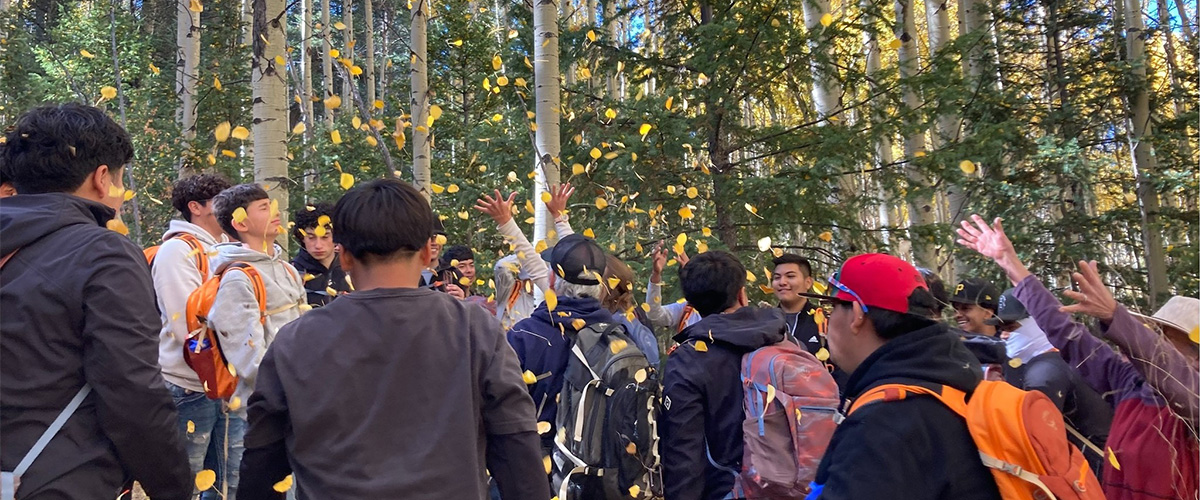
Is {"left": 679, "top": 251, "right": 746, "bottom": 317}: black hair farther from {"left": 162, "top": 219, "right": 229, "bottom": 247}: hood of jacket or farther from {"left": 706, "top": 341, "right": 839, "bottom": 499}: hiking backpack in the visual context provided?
{"left": 162, "top": 219, "right": 229, "bottom": 247}: hood of jacket

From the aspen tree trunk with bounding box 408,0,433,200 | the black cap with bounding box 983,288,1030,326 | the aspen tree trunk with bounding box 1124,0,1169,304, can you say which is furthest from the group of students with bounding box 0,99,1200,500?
the aspen tree trunk with bounding box 1124,0,1169,304

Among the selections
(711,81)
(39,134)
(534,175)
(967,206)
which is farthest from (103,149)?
(967,206)

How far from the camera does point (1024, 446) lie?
1734 mm

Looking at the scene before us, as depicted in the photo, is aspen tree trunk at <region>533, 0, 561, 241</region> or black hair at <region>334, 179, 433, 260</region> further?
aspen tree trunk at <region>533, 0, 561, 241</region>

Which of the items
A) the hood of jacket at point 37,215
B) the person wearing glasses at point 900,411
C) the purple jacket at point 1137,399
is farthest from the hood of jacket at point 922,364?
the hood of jacket at point 37,215

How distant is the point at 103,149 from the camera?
2465 millimetres

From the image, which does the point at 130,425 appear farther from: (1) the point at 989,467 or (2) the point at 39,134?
(1) the point at 989,467

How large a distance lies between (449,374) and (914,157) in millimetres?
5507

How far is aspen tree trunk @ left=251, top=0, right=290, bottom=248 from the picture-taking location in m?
6.21

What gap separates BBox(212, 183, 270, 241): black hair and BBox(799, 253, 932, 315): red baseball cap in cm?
276

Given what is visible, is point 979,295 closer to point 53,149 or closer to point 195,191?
point 195,191

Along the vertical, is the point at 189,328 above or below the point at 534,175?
below

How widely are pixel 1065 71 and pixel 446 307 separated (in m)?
10.5

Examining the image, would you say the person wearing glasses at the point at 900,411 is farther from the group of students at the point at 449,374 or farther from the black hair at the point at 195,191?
the black hair at the point at 195,191
